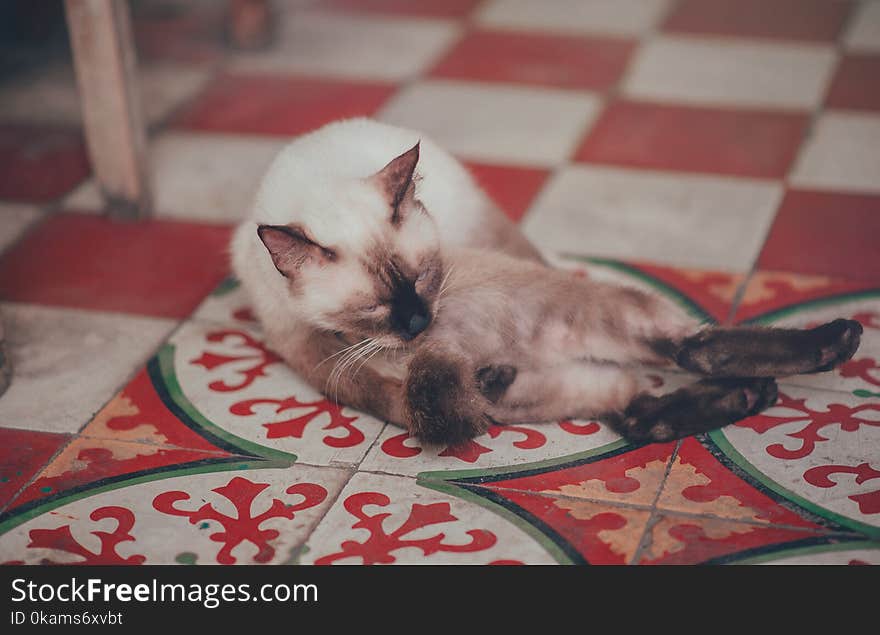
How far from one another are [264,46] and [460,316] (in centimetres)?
196

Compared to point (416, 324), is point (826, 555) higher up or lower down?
lower down

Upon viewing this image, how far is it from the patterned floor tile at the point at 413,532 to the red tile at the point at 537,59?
1771 millimetres

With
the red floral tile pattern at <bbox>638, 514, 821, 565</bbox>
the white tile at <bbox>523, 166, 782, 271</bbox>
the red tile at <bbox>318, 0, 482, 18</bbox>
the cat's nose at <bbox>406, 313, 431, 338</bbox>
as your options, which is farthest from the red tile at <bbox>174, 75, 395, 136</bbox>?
the red floral tile pattern at <bbox>638, 514, 821, 565</bbox>

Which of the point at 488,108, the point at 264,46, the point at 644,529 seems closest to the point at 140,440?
the point at 644,529

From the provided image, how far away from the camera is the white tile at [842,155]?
8.29ft

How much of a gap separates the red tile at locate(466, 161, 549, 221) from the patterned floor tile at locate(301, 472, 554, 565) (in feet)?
3.22

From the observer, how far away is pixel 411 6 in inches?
142

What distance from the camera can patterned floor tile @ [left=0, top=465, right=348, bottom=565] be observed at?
4.92 ft

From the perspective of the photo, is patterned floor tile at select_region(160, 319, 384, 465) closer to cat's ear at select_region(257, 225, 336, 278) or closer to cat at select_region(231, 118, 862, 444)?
cat at select_region(231, 118, 862, 444)

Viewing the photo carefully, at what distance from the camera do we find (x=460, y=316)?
1.67 meters

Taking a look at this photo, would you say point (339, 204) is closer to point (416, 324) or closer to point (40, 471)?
point (416, 324)

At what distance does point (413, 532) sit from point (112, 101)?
129 cm

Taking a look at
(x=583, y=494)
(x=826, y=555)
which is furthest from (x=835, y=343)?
(x=583, y=494)
